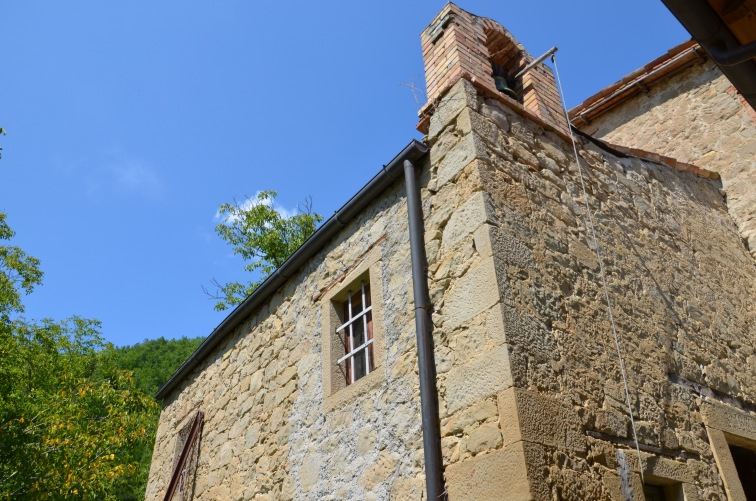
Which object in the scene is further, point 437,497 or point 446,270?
point 446,270

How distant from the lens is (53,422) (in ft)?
30.4

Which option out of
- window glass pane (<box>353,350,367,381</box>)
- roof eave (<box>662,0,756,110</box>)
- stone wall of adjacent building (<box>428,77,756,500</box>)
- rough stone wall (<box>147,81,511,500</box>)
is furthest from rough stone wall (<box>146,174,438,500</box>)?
roof eave (<box>662,0,756,110</box>)

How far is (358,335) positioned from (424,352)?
Result: 1.23 meters

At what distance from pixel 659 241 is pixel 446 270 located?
245 centimetres

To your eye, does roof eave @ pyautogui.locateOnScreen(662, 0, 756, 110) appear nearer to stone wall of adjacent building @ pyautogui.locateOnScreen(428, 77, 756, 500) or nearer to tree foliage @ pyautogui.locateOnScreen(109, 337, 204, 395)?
stone wall of adjacent building @ pyautogui.locateOnScreen(428, 77, 756, 500)

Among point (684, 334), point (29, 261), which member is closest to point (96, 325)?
point (29, 261)

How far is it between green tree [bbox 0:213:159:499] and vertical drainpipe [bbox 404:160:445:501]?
7.05 metres

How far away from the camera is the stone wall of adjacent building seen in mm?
3523

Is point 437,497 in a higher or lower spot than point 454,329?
lower

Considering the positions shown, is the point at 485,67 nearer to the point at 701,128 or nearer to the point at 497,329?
the point at 497,329

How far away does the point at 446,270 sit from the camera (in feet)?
14.1

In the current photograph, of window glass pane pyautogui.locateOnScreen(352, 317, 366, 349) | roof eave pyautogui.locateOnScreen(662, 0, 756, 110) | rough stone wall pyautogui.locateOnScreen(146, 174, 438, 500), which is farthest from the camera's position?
window glass pane pyautogui.locateOnScreen(352, 317, 366, 349)

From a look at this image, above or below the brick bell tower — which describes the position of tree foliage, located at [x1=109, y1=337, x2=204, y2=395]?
above

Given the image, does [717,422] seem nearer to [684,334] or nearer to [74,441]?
[684,334]
